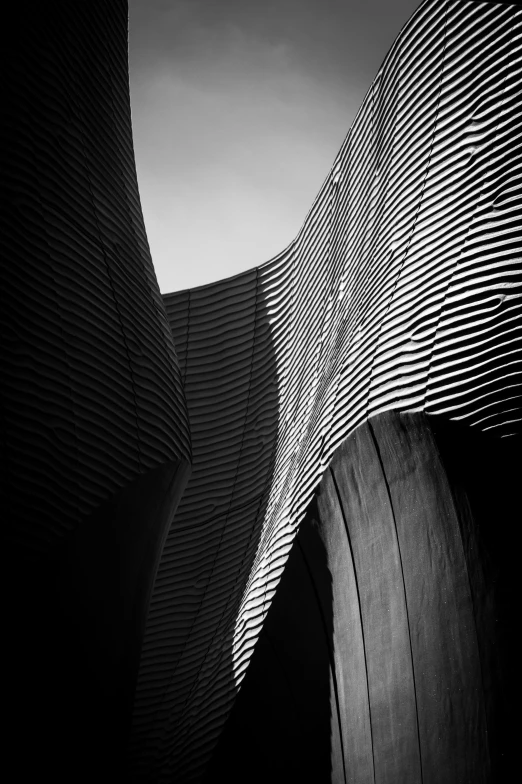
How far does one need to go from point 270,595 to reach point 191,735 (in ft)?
4.63

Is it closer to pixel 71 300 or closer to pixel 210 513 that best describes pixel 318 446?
pixel 71 300

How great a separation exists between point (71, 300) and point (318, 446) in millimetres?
2081

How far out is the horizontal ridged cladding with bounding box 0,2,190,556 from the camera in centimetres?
402

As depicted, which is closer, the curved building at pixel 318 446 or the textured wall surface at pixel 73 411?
the curved building at pixel 318 446

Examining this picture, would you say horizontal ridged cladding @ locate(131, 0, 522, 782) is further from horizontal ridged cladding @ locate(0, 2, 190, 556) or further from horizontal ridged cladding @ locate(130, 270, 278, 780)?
horizontal ridged cladding @ locate(0, 2, 190, 556)

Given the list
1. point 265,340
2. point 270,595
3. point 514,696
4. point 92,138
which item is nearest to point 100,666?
point 270,595

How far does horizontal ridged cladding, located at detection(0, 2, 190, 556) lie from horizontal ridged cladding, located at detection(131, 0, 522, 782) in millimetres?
1415

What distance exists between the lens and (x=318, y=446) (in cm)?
531

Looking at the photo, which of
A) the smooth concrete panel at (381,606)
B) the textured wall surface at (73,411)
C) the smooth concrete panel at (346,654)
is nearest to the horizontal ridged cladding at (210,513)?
the smooth concrete panel at (346,654)

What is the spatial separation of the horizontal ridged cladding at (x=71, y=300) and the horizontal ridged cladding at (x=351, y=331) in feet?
4.64

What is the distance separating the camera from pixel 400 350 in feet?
14.4

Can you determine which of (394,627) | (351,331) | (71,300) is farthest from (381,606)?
(71,300)

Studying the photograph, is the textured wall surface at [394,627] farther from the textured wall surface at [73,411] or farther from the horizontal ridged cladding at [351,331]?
the textured wall surface at [73,411]

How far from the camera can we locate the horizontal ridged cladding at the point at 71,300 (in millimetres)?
4016
